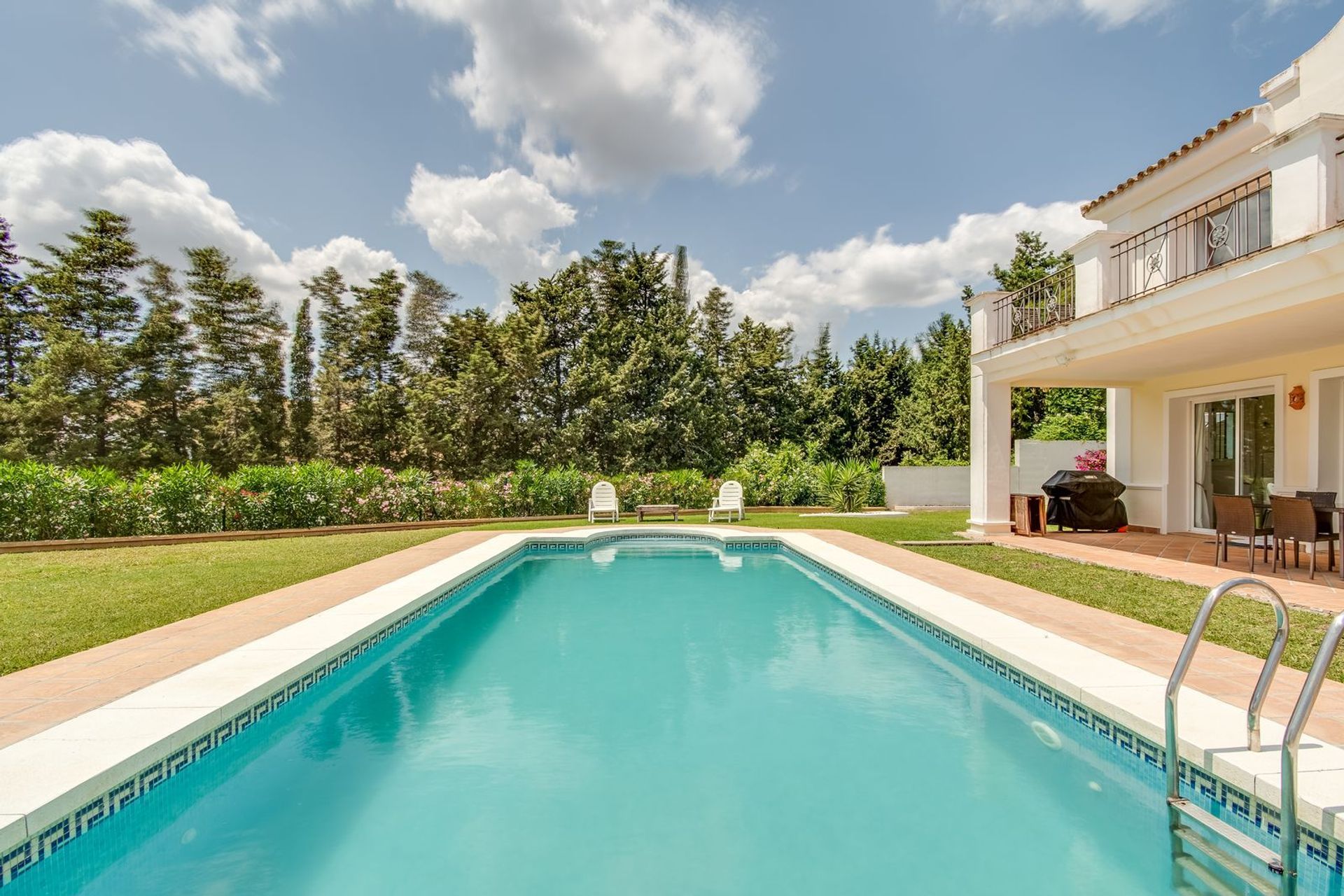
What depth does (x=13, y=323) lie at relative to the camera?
1032 inches

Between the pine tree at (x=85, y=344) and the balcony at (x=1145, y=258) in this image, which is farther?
the pine tree at (x=85, y=344)

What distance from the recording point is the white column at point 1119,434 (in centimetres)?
1229

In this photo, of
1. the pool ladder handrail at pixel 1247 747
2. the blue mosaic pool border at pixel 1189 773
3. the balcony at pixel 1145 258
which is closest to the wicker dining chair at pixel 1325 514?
the balcony at pixel 1145 258

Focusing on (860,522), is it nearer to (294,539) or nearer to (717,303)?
(294,539)

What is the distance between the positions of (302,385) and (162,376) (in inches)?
225

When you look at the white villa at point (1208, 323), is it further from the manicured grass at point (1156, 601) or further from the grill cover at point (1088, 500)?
the manicured grass at point (1156, 601)

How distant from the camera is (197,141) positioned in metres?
15.7

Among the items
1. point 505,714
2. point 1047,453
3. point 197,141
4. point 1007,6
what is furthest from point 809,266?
point 505,714

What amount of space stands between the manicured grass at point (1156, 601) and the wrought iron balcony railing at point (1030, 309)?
3786 millimetres

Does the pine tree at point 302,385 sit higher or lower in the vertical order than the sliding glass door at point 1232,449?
higher

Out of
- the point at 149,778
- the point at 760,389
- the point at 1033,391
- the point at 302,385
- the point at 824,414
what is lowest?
the point at 149,778

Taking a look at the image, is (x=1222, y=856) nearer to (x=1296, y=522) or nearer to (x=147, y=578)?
(x=1296, y=522)

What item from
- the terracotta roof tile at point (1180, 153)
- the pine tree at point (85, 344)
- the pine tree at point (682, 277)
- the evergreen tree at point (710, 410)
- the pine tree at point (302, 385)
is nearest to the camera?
the terracotta roof tile at point (1180, 153)

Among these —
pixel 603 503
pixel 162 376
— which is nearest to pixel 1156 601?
pixel 603 503
